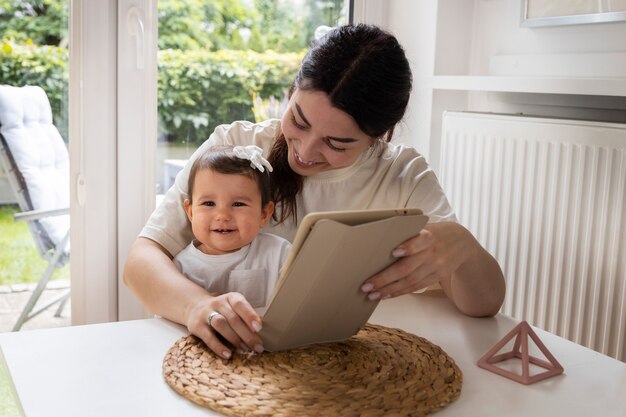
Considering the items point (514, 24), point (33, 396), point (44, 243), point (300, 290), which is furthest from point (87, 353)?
point (514, 24)

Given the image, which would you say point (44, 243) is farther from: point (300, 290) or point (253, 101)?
point (300, 290)

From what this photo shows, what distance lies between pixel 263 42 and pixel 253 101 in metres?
0.19

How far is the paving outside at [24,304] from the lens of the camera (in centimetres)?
225

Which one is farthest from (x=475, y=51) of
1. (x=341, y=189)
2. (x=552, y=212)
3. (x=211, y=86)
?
(x=341, y=189)

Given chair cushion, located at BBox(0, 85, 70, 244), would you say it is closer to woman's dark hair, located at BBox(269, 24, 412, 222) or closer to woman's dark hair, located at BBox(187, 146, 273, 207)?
woman's dark hair, located at BBox(187, 146, 273, 207)

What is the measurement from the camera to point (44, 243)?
2.26 metres

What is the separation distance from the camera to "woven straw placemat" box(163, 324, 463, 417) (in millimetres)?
1025

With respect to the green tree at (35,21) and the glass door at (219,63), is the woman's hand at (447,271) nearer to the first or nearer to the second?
the glass door at (219,63)

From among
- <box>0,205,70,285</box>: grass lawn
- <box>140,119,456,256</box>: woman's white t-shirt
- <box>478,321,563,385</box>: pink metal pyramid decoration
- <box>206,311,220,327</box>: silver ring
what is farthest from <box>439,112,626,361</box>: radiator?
<box>0,205,70,285</box>: grass lawn

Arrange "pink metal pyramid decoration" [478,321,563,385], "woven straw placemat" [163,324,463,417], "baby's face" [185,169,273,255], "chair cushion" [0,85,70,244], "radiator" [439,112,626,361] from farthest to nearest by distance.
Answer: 1. "chair cushion" [0,85,70,244]
2. "radiator" [439,112,626,361]
3. "baby's face" [185,169,273,255]
4. "pink metal pyramid decoration" [478,321,563,385]
5. "woven straw placemat" [163,324,463,417]

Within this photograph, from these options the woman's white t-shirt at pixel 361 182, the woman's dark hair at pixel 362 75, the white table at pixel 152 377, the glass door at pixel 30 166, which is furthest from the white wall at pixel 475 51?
the glass door at pixel 30 166

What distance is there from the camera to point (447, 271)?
4.62 ft

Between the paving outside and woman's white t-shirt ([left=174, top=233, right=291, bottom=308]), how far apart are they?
34.6 inches

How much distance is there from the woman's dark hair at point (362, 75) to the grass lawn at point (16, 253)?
1053mm
